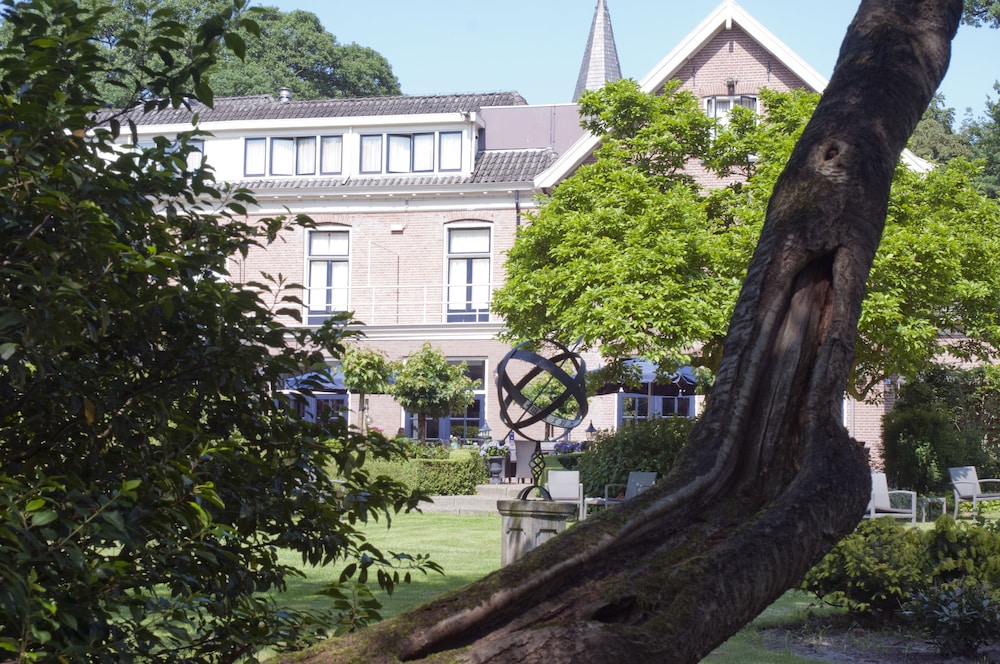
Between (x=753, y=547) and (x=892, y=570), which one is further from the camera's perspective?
(x=892, y=570)

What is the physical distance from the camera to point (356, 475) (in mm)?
3838

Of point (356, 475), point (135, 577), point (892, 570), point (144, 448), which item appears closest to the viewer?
point (135, 577)

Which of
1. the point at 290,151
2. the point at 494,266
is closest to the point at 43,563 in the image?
the point at 494,266

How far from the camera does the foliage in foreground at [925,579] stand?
803cm

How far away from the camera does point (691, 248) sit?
19.8m

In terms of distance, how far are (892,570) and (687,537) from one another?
6.33 metres

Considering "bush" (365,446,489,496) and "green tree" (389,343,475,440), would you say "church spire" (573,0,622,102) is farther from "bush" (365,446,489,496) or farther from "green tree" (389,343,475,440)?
"bush" (365,446,489,496)

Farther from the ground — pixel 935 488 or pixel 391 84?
pixel 391 84

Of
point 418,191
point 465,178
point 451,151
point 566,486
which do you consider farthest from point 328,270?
point 566,486

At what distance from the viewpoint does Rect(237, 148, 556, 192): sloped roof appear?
31.7 metres

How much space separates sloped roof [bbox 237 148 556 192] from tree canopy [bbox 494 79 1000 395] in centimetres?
970

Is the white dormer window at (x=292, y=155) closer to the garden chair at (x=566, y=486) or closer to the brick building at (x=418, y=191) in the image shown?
the brick building at (x=418, y=191)

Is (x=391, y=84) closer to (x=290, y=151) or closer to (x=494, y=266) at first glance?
(x=290, y=151)

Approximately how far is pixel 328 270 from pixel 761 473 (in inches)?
1185
